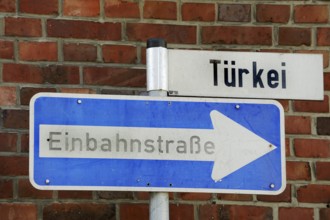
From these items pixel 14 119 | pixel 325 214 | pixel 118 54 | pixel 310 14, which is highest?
pixel 310 14

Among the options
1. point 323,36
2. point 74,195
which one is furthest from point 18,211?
point 323,36

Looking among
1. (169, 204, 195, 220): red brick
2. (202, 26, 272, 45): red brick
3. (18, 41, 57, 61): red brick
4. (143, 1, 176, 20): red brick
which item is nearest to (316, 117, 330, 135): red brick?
(202, 26, 272, 45): red brick

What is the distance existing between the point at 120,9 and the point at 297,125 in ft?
2.60

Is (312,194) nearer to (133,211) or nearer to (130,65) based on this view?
(133,211)

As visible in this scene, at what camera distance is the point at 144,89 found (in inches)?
122

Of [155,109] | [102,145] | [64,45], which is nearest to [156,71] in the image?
[155,109]

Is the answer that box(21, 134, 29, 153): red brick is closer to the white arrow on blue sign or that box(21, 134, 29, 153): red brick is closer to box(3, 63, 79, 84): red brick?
box(3, 63, 79, 84): red brick

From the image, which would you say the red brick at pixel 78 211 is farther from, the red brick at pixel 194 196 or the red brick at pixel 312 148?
the red brick at pixel 312 148

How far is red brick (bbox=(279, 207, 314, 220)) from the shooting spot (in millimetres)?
3107

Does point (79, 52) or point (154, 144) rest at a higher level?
point (79, 52)

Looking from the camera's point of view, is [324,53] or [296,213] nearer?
[296,213]

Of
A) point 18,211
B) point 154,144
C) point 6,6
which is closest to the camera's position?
point 154,144

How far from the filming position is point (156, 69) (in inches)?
98.5

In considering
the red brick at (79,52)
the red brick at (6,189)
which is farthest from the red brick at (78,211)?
the red brick at (79,52)
